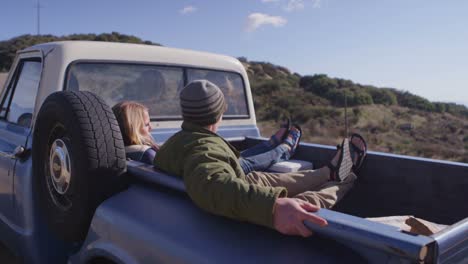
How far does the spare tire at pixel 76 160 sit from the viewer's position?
207cm

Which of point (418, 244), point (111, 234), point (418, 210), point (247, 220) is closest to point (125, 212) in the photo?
point (111, 234)

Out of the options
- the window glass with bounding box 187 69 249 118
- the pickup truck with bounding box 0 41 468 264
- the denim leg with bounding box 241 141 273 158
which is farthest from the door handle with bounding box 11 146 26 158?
the window glass with bounding box 187 69 249 118

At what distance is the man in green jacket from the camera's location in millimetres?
1475

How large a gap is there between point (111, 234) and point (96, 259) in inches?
10.7

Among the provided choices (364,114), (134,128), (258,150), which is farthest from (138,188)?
(364,114)

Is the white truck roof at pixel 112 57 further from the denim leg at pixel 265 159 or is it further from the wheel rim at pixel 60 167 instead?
the denim leg at pixel 265 159

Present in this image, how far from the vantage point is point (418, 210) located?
2795 mm

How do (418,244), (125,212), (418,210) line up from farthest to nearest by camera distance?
(418,210) < (125,212) < (418,244)

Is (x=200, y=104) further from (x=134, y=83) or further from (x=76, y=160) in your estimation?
(x=134, y=83)

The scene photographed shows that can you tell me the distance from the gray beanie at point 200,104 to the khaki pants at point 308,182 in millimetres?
750

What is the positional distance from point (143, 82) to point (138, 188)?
176 cm

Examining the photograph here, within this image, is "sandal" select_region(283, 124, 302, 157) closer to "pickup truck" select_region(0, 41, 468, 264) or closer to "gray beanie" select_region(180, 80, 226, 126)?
"pickup truck" select_region(0, 41, 468, 264)

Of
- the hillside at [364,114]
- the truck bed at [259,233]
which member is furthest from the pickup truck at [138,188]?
the hillside at [364,114]

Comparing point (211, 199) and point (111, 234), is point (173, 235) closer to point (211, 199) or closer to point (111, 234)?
point (211, 199)
